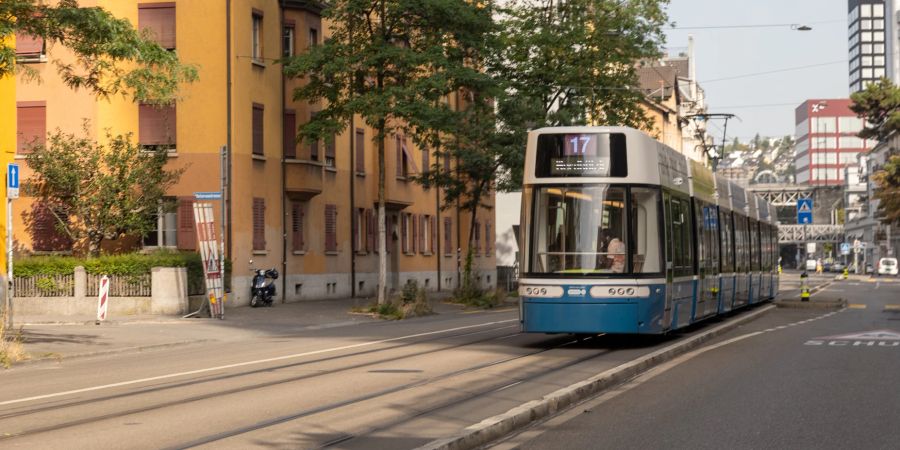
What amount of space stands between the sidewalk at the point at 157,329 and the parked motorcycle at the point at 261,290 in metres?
0.38

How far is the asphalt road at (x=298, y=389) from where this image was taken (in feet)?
36.9

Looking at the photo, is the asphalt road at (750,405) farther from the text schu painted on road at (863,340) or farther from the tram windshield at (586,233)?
the tram windshield at (586,233)

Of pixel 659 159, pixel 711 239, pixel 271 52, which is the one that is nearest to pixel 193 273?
pixel 271 52

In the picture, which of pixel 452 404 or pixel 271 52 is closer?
pixel 452 404

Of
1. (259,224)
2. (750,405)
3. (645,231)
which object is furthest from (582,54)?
(750,405)

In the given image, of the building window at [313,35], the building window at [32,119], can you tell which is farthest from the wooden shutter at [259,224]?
the building window at [32,119]

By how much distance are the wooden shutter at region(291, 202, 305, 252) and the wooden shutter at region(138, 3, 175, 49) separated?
736 cm

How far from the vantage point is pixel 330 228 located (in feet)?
162

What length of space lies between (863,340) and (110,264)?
2051cm

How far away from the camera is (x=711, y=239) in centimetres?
2814

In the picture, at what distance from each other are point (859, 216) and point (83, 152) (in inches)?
6174

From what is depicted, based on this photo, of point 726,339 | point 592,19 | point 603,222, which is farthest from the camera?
point 592,19

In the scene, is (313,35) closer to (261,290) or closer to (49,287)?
(261,290)

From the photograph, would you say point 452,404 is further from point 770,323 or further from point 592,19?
point 592,19
